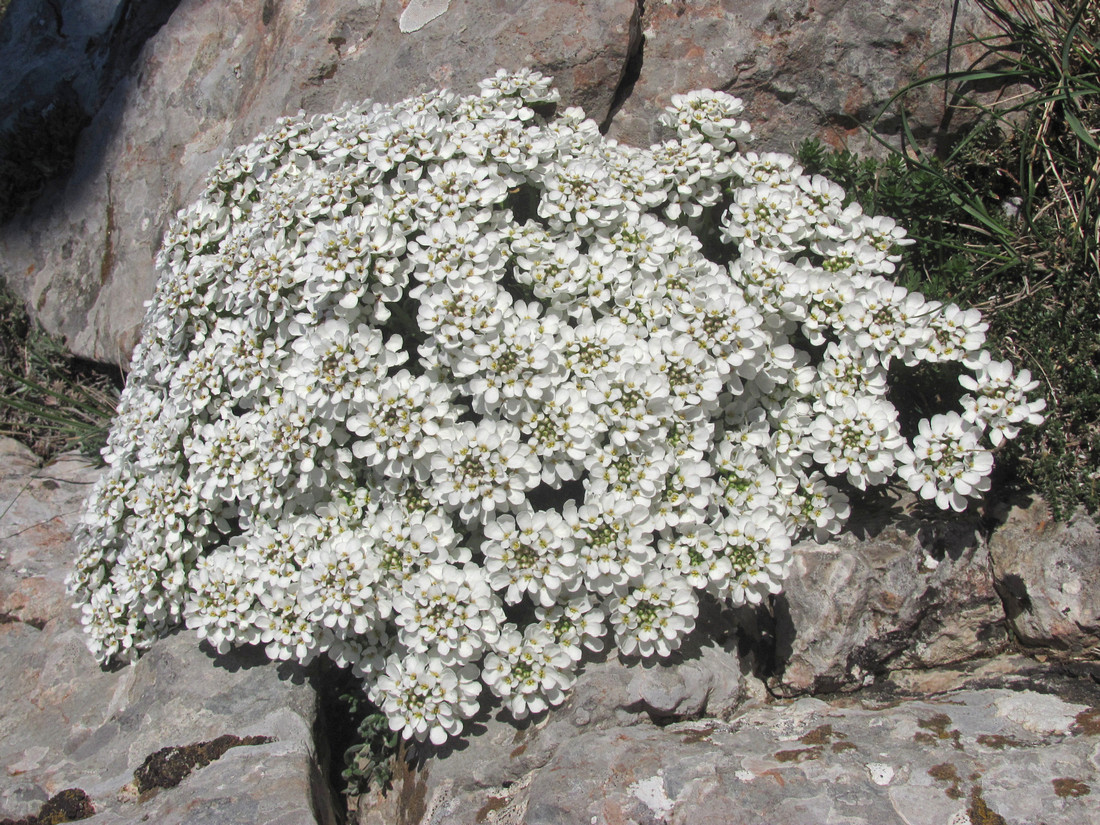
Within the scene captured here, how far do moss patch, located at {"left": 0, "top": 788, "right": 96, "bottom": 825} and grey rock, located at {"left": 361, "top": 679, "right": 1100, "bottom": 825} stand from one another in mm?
1641

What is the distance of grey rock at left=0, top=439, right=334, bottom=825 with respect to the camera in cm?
369

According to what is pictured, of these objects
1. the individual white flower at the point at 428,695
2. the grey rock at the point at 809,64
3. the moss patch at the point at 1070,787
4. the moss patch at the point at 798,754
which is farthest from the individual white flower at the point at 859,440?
the grey rock at the point at 809,64

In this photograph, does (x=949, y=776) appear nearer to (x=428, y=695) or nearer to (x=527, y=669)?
(x=527, y=669)

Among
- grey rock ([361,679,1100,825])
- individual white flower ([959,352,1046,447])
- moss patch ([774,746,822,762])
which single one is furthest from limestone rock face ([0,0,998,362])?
moss patch ([774,746,822,762])

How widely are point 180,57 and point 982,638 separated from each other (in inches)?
307

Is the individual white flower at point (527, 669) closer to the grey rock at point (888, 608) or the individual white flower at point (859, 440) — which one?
the grey rock at point (888, 608)

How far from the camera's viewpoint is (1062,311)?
4.54m

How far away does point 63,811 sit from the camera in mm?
3861

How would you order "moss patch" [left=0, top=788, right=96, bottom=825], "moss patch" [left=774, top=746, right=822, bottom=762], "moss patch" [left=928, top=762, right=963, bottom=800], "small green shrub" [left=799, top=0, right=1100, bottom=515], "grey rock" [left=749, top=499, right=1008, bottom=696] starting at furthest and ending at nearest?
"small green shrub" [left=799, top=0, right=1100, bottom=515], "grey rock" [left=749, top=499, right=1008, bottom=696], "moss patch" [left=0, top=788, right=96, bottom=825], "moss patch" [left=774, top=746, right=822, bottom=762], "moss patch" [left=928, top=762, right=963, bottom=800]

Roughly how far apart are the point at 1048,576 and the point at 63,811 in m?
5.10

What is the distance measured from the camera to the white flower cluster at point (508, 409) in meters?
3.78

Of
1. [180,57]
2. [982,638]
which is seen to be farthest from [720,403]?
[180,57]

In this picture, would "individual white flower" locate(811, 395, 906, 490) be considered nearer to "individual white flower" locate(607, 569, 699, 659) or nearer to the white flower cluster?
the white flower cluster

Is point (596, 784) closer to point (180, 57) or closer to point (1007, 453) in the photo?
point (1007, 453)
